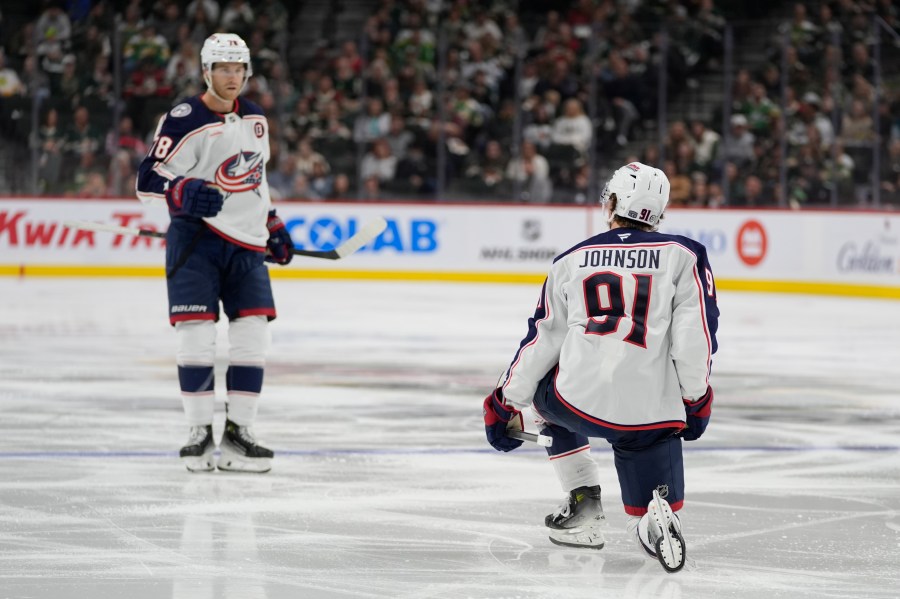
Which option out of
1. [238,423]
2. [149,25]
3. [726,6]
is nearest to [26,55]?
[149,25]

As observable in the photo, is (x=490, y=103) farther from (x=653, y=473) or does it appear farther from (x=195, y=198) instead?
(x=653, y=473)

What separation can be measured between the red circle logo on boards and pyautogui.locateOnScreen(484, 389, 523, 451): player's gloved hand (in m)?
10.5

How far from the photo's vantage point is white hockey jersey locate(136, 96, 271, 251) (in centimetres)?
511

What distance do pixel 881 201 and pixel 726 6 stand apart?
12.7ft

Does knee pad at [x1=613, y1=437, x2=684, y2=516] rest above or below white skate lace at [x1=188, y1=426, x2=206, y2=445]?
above

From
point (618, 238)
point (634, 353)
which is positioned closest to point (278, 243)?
point (618, 238)

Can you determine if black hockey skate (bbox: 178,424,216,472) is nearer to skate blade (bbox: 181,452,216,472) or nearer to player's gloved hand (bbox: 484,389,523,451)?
skate blade (bbox: 181,452,216,472)

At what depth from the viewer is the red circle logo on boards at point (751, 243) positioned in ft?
45.8

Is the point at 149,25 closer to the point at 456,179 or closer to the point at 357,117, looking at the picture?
the point at 357,117

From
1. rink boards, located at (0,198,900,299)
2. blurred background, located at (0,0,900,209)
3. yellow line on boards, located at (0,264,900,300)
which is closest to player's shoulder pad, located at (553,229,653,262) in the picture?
rink boards, located at (0,198,900,299)

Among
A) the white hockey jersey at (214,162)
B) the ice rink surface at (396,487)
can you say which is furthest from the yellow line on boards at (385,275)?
the white hockey jersey at (214,162)

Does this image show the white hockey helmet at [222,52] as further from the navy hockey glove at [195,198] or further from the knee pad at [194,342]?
the knee pad at [194,342]

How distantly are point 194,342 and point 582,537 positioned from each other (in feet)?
5.82

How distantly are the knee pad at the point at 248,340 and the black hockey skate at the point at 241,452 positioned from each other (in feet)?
0.73
